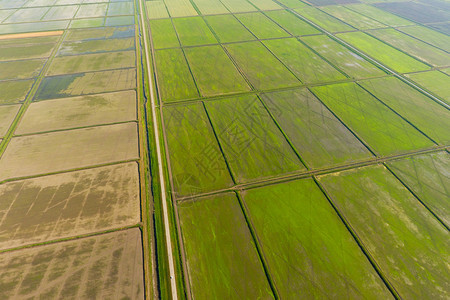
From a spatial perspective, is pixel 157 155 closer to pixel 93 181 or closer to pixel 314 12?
pixel 93 181

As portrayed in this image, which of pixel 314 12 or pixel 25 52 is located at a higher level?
pixel 314 12

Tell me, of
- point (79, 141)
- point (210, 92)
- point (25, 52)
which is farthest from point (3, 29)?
point (210, 92)

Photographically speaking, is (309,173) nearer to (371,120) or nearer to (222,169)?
(222,169)

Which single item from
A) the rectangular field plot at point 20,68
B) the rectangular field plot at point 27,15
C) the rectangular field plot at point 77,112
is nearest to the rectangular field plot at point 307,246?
the rectangular field plot at point 77,112

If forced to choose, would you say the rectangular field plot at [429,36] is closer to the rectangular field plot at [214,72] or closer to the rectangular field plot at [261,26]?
the rectangular field plot at [261,26]

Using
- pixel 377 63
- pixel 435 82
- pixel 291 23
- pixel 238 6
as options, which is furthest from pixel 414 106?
pixel 238 6
